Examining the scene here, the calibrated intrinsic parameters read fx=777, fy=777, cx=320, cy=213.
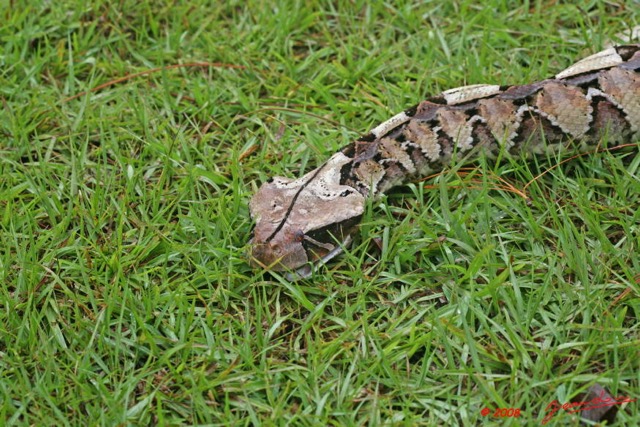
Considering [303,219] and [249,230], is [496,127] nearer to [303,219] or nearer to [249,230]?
[303,219]

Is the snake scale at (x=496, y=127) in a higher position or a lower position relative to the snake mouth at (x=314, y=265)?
higher

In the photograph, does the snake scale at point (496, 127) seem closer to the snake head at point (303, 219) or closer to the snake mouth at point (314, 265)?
the snake head at point (303, 219)

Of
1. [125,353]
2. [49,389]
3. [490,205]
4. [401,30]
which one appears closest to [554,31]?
[401,30]

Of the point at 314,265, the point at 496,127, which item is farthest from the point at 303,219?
the point at 496,127

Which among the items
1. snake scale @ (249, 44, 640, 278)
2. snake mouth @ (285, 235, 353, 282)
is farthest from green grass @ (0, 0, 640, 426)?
snake scale @ (249, 44, 640, 278)

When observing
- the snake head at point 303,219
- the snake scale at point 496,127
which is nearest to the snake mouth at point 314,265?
the snake head at point 303,219

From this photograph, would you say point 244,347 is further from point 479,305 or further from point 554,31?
point 554,31

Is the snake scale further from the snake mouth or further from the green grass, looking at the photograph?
the snake mouth
